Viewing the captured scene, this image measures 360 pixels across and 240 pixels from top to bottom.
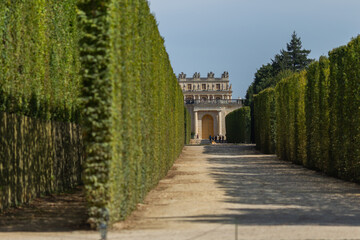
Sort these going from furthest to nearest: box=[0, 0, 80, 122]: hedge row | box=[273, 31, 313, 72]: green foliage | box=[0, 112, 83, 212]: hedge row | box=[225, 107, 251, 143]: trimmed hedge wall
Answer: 1. box=[273, 31, 313, 72]: green foliage
2. box=[225, 107, 251, 143]: trimmed hedge wall
3. box=[0, 0, 80, 122]: hedge row
4. box=[0, 112, 83, 212]: hedge row

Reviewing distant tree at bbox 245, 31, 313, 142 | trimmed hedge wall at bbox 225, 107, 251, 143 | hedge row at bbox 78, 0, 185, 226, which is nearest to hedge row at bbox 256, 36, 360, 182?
hedge row at bbox 78, 0, 185, 226

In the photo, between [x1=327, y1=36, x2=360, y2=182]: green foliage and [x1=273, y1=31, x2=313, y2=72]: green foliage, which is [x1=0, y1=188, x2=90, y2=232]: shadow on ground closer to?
[x1=327, y1=36, x2=360, y2=182]: green foliage

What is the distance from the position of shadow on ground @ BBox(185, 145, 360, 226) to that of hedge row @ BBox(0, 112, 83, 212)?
3.75 metres

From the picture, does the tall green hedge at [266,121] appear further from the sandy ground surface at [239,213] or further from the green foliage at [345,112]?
the sandy ground surface at [239,213]

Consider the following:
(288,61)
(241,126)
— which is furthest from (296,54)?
(241,126)

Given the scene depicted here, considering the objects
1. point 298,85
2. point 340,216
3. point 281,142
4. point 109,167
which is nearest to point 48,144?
point 109,167

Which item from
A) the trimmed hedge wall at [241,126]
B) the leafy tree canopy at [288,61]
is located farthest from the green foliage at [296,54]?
the trimmed hedge wall at [241,126]

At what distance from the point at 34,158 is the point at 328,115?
1049 centimetres

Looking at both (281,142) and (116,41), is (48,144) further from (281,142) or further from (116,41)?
(281,142)

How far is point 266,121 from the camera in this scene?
30.5 meters

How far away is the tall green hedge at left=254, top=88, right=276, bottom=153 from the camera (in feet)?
95.3

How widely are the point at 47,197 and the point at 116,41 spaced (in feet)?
17.2

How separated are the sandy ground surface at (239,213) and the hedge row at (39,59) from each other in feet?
9.78

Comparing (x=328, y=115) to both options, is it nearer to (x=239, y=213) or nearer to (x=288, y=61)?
(x=239, y=213)
